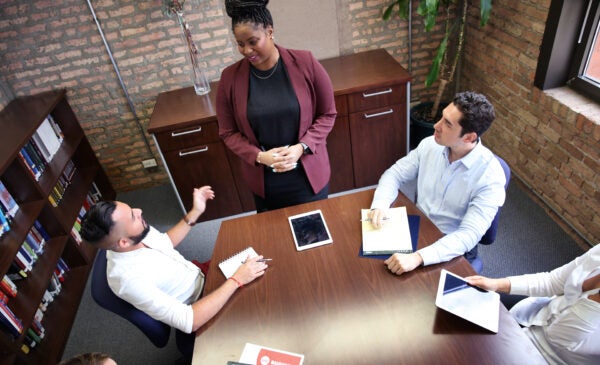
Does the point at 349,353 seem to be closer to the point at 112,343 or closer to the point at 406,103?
the point at 112,343

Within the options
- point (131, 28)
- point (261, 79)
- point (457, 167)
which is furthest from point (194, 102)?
point (457, 167)

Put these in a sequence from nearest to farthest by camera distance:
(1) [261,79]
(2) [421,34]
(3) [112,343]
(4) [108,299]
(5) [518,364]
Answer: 1. (5) [518,364]
2. (4) [108,299]
3. (1) [261,79]
4. (3) [112,343]
5. (2) [421,34]

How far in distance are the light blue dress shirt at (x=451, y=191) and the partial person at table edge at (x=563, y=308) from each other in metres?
0.20

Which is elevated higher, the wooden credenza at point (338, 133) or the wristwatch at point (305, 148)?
the wristwatch at point (305, 148)

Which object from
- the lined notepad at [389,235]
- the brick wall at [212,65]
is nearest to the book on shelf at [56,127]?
the brick wall at [212,65]

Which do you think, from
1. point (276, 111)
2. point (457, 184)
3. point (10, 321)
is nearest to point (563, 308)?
point (457, 184)

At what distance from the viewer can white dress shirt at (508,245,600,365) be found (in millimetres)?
1319

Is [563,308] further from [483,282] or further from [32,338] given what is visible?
[32,338]

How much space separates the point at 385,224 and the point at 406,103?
1.62 m

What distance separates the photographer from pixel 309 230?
5.94 feet

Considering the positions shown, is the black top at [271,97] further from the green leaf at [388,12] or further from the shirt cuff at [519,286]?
the green leaf at [388,12]

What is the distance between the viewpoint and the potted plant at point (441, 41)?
2.86 m

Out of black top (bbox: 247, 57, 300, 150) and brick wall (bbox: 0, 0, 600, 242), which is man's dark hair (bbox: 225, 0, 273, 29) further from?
brick wall (bbox: 0, 0, 600, 242)

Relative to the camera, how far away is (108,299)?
5.00ft
